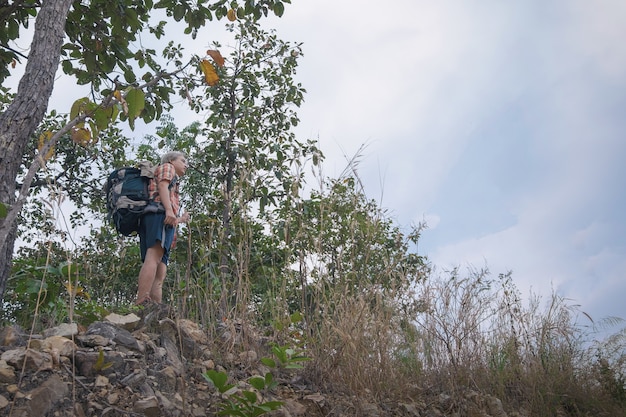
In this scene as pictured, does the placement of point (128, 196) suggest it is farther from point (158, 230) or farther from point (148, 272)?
point (148, 272)

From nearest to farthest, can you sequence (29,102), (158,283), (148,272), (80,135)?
1. (80,135)
2. (29,102)
3. (148,272)
4. (158,283)

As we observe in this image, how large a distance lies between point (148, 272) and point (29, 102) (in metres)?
1.54

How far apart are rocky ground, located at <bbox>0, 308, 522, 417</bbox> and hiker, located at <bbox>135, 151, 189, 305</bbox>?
33.5 inches

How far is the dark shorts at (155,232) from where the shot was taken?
14.7 ft

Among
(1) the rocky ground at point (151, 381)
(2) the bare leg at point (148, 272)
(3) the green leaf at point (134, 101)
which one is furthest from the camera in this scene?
(2) the bare leg at point (148, 272)

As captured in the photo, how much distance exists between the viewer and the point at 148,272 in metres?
4.43

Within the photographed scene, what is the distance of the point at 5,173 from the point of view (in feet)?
11.5

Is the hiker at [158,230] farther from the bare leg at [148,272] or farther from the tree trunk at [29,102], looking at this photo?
the tree trunk at [29,102]

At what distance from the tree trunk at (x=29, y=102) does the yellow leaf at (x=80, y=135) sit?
41cm

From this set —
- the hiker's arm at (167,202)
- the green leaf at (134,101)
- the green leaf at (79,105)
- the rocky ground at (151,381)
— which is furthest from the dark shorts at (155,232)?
the green leaf at (134,101)

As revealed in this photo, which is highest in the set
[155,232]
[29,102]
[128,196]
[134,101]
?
[29,102]

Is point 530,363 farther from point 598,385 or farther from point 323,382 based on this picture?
point 323,382

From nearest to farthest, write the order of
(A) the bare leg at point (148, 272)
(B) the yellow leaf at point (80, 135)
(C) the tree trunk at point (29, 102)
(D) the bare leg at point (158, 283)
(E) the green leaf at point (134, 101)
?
(E) the green leaf at point (134, 101), (B) the yellow leaf at point (80, 135), (C) the tree trunk at point (29, 102), (A) the bare leg at point (148, 272), (D) the bare leg at point (158, 283)

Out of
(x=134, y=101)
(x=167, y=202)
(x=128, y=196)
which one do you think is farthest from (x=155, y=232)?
(x=134, y=101)
